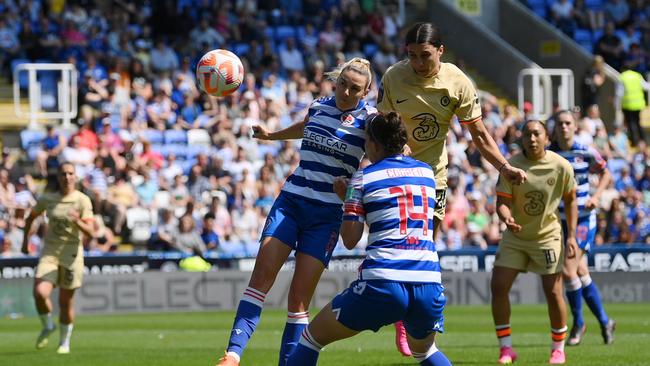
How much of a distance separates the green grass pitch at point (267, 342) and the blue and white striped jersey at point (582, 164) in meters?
1.62

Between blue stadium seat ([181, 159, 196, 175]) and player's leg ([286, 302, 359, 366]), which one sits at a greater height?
player's leg ([286, 302, 359, 366])

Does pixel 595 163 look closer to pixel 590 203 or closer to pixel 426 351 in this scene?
pixel 590 203

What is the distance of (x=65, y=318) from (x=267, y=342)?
96.0 inches

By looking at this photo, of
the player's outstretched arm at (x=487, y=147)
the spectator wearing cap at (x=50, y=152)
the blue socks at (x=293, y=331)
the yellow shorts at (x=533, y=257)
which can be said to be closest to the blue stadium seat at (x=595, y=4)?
the spectator wearing cap at (x=50, y=152)

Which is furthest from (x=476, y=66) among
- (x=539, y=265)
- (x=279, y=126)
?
(x=539, y=265)

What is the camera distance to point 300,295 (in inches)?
388

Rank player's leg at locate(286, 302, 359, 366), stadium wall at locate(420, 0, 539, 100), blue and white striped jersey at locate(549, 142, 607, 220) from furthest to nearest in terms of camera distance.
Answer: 1. stadium wall at locate(420, 0, 539, 100)
2. blue and white striped jersey at locate(549, 142, 607, 220)
3. player's leg at locate(286, 302, 359, 366)

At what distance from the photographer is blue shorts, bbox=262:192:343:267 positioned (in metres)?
9.88

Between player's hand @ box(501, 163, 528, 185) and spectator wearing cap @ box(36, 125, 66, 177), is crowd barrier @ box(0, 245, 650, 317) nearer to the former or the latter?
spectator wearing cap @ box(36, 125, 66, 177)

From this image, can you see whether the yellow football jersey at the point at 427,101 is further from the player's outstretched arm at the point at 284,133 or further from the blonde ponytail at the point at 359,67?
the player's outstretched arm at the point at 284,133

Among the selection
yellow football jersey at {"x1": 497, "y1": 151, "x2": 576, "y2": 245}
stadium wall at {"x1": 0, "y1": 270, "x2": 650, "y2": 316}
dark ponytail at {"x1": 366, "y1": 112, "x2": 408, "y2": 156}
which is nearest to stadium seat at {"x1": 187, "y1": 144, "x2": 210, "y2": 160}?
stadium wall at {"x1": 0, "y1": 270, "x2": 650, "y2": 316}

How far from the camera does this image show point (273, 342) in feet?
51.3

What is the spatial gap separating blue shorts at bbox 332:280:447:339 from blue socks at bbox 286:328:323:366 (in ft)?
0.97

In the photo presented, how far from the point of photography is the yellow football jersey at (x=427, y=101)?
34.0 ft
